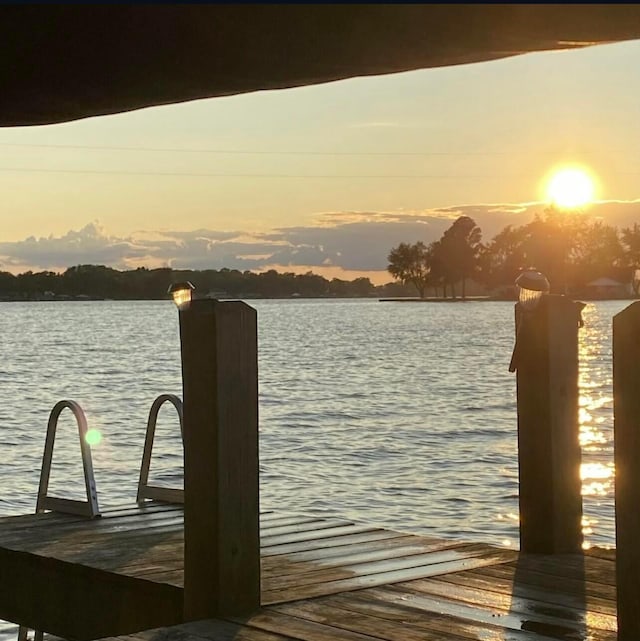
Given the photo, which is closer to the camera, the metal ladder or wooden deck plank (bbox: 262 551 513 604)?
wooden deck plank (bbox: 262 551 513 604)

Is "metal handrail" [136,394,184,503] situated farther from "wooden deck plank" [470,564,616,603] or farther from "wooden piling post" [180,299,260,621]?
"wooden piling post" [180,299,260,621]

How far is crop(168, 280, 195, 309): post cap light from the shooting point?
4.25 metres

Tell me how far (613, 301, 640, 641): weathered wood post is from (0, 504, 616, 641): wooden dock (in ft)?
3.03

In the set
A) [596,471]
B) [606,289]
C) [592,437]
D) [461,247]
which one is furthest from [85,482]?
[606,289]

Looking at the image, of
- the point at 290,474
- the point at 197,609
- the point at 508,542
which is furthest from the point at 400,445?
the point at 197,609

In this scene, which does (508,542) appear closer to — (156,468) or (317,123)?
(156,468)

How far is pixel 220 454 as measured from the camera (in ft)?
12.9

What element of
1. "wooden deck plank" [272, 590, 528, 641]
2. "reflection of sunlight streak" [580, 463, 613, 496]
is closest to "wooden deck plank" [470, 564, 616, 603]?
"wooden deck plank" [272, 590, 528, 641]

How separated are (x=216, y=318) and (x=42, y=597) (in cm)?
220

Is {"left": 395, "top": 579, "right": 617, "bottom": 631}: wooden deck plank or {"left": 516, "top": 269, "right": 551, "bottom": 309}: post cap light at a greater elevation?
{"left": 516, "top": 269, "right": 551, "bottom": 309}: post cap light

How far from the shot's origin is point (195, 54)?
2291 mm

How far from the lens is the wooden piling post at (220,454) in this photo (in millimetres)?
3912

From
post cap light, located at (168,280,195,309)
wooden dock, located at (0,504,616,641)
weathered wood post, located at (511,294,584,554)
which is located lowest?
wooden dock, located at (0,504,616,641)

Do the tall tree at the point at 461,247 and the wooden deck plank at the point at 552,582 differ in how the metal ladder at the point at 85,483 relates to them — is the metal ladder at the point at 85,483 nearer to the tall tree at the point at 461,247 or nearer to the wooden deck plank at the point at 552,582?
the wooden deck plank at the point at 552,582
